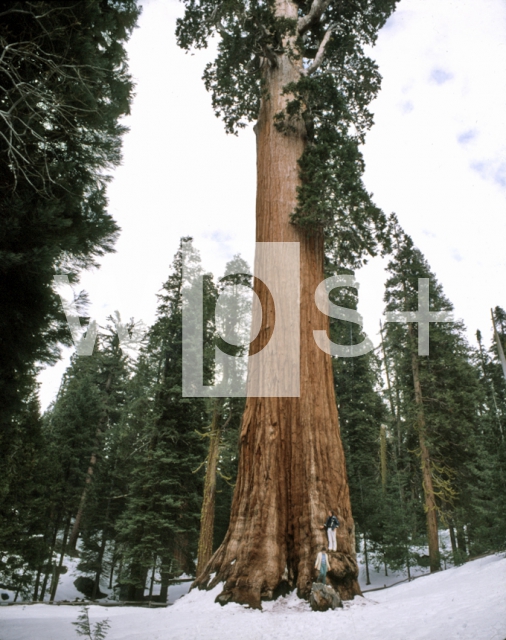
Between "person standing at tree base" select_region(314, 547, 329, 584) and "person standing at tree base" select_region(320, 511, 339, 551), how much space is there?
15cm

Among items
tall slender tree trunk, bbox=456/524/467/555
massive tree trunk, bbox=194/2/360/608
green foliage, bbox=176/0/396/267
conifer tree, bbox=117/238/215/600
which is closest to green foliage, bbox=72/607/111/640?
massive tree trunk, bbox=194/2/360/608

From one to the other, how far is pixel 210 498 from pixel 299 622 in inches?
414

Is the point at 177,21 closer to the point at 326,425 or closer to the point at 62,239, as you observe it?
the point at 62,239

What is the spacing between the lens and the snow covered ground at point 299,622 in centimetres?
318

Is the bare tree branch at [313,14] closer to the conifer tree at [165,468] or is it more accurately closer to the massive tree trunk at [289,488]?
the massive tree trunk at [289,488]

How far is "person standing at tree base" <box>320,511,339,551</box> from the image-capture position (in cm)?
467

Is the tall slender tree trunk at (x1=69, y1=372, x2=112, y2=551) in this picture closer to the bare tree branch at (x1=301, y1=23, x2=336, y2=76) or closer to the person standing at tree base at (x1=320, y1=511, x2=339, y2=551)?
the person standing at tree base at (x1=320, y1=511, x2=339, y2=551)

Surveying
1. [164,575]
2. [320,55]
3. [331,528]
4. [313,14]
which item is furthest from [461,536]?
[313,14]

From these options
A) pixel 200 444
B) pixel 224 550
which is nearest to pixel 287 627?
pixel 224 550

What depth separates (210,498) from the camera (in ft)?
44.4

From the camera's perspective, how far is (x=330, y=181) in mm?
6730

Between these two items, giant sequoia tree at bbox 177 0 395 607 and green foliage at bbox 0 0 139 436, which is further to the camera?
giant sequoia tree at bbox 177 0 395 607

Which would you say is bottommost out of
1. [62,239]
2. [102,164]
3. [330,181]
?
[62,239]

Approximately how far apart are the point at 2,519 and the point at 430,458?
1489cm
